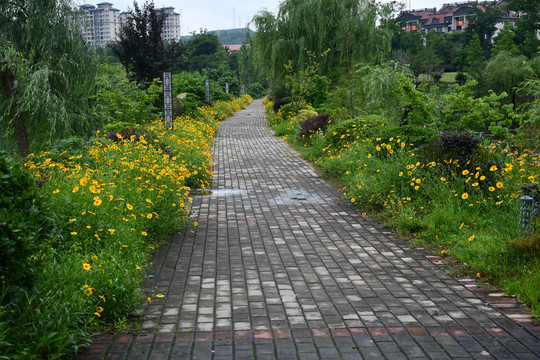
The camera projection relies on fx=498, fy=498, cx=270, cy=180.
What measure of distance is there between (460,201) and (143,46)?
62.4 feet

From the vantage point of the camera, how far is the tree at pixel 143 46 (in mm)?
22469

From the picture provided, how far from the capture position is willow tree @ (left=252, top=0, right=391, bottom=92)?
78.1 ft

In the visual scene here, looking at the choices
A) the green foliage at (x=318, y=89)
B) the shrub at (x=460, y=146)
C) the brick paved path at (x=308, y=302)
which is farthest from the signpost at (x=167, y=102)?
the shrub at (x=460, y=146)

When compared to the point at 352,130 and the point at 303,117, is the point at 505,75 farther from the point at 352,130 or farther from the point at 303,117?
the point at 352,130

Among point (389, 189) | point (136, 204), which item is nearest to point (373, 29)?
point (389, 189)

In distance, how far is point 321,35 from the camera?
79.9 ft

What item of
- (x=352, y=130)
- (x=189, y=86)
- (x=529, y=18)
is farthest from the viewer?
(x=529, y=18)

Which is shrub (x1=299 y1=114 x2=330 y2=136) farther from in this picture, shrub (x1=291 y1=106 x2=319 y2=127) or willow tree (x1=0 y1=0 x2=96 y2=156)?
willow tree (x1=0 y1=0 x2=96 y2=156)

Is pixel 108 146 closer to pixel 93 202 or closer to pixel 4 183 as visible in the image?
pixel 93 202

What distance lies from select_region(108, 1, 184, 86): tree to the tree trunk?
1105 cm

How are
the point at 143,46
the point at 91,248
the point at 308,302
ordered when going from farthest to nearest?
the point at 143,46 → the point at 91,248 → the point at 308,302

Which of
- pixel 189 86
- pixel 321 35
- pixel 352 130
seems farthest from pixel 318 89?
pixel 352 130

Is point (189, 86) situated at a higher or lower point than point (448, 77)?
lower

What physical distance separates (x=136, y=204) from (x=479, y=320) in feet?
12.6
